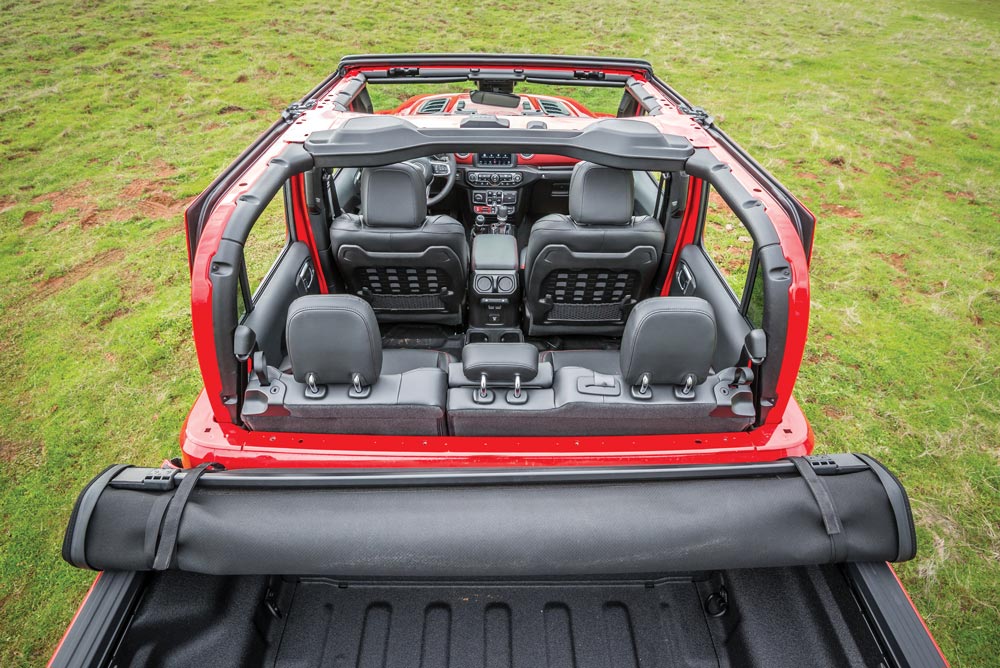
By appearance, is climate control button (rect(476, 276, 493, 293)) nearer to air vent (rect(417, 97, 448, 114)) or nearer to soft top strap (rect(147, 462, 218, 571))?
soft top strap (rect(147, 462, 218, 571))

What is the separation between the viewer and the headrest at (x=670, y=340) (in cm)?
224

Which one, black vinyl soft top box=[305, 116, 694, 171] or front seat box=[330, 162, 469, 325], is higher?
black vinyl soft top box=[305, 116, 694, 171]

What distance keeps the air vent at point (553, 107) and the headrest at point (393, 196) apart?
2.68 meters

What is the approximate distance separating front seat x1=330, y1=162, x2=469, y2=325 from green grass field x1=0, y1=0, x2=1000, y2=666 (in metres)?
1.94

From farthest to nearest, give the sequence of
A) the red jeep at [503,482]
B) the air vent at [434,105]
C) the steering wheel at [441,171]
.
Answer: the air vent at [434,105]
the steering wheel at [441,171]
the red jeep at [503,482]

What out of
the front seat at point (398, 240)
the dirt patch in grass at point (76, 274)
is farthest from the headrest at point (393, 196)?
the dirt patch in grass at point (76, 274)

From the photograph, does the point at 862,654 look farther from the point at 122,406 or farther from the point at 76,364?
the point at 76,364

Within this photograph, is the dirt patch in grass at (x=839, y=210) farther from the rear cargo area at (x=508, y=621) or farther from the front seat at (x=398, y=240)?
the rear cargo area at (x=508, y=621)

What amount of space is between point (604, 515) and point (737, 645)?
32.8 inches

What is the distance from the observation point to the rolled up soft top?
188 cm

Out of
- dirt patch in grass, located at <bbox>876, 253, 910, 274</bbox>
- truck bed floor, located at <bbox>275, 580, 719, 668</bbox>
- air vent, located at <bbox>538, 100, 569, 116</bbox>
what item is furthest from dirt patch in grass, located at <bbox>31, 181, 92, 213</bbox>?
dirt patch in grass, located at <bbox>876, 253, 910, 274</bbox>

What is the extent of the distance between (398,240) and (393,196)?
0.26 meters

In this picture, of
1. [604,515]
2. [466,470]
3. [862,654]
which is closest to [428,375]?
[466,470]

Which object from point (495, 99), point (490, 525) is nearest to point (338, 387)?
point (490, 525)
